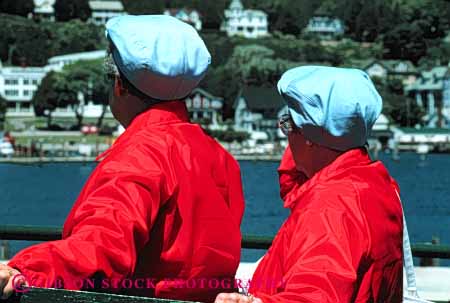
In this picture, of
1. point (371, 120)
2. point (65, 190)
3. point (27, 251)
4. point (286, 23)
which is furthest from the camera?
point (286, 23)

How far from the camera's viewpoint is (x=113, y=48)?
145cm

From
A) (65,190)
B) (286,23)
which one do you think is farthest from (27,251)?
(286,23)

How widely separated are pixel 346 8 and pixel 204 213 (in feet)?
379

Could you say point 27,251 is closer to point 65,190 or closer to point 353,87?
point 353,87

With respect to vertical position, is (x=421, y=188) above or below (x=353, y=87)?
below

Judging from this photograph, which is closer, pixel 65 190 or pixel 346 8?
pixel 65 190

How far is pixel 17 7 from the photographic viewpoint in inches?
4577

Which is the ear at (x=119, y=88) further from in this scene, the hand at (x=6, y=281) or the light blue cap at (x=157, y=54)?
the hand at (x=6, y=281)

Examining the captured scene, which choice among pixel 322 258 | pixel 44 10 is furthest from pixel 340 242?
A: pixel 44 10

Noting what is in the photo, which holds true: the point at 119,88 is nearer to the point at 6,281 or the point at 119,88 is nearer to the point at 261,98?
the point at 6,281

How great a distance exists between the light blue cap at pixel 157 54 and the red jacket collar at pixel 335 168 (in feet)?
0.67

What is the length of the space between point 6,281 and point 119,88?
18.4 inches

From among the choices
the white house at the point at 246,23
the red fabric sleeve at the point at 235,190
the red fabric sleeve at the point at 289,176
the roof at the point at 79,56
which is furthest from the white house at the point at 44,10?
the red fabric sleeve at the point at 235,190

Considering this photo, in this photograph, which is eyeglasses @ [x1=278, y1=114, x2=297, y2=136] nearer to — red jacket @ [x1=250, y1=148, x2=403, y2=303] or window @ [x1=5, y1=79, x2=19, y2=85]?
red jacket @ [x1=250, y1=148, x2=403, y2=303]
